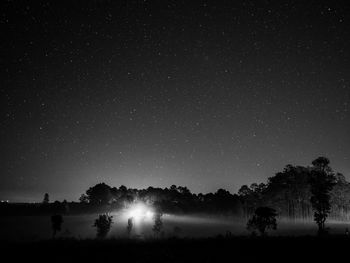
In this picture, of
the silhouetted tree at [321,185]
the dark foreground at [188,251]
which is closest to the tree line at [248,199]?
the silhouetted tree at [321,185]

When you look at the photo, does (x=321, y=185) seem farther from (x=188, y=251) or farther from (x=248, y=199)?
(x=248, y=199)

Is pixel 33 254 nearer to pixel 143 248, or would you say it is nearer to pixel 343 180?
pixel 143 248

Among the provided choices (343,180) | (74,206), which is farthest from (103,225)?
(74,206)

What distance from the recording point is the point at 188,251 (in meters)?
26.7

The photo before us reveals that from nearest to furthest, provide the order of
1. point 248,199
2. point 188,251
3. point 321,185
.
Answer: point 188,251
point 321,185
point 248,199

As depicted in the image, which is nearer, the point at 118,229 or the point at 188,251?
the point at 188,251

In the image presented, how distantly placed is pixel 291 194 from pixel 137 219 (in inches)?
1772

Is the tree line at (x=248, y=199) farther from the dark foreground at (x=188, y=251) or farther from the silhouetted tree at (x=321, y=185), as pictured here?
the dark foreground at (x=188, y=251)

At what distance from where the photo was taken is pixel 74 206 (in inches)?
5027

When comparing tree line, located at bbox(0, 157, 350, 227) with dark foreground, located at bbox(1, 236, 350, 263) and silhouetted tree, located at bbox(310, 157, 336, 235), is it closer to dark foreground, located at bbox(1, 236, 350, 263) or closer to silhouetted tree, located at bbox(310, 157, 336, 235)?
silhouetted tree, located at bbox(310, 157, 336, 235)

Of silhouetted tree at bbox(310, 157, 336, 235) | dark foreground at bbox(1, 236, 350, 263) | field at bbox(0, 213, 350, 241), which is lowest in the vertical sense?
field at bbox(0, 213, 350, 241)

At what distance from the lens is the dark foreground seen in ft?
79.5

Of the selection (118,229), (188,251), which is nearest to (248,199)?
(118,229)

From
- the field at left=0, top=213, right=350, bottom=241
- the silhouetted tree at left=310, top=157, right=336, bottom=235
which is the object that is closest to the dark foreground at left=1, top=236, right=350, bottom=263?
the silhouetted tree at left=310, top=157, right=336, bottom=235
